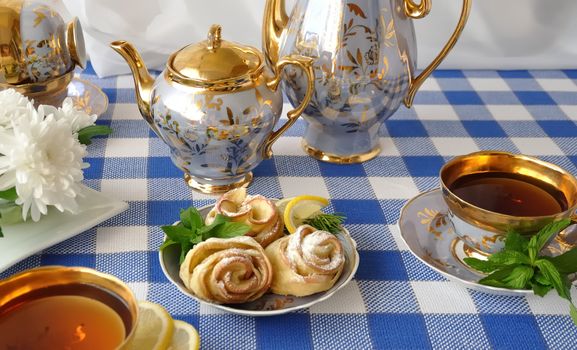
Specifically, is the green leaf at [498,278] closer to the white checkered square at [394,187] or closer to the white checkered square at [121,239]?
the white checkered square at [394,187]

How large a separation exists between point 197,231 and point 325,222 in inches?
5.6

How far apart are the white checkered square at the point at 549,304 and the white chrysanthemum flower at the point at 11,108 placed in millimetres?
535

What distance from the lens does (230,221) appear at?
27.6 inches

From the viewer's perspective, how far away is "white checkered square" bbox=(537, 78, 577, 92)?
4.07 feet

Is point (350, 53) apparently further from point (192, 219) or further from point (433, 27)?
point (433, 27)

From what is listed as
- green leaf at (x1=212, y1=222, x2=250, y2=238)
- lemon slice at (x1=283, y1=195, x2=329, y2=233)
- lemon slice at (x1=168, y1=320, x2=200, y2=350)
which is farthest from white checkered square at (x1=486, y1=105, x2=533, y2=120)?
lemon slice at (x1=168, y1=320, x2=200, y2=350)

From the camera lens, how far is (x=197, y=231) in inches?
27.3

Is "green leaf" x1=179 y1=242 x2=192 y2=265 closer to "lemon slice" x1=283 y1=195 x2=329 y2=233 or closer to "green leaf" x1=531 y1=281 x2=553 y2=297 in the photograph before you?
"lemon slice" x1=283 y1=195 x2=329 y2=233

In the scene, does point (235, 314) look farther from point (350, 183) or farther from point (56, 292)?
point (350, 183)

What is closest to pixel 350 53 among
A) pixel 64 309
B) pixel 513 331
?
pixel 513 331

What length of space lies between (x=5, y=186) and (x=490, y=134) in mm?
687

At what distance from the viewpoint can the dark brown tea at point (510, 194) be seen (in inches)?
27.8

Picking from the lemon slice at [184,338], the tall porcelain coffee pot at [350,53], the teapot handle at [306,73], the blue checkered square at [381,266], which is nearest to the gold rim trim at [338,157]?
the tall porcelain coffee pot at [350,53]

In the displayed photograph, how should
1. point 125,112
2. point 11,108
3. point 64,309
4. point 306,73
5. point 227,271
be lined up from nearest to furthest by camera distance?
point 64,309 → point 227,271 → point 11,108 → point 306,73 → point 125,112
